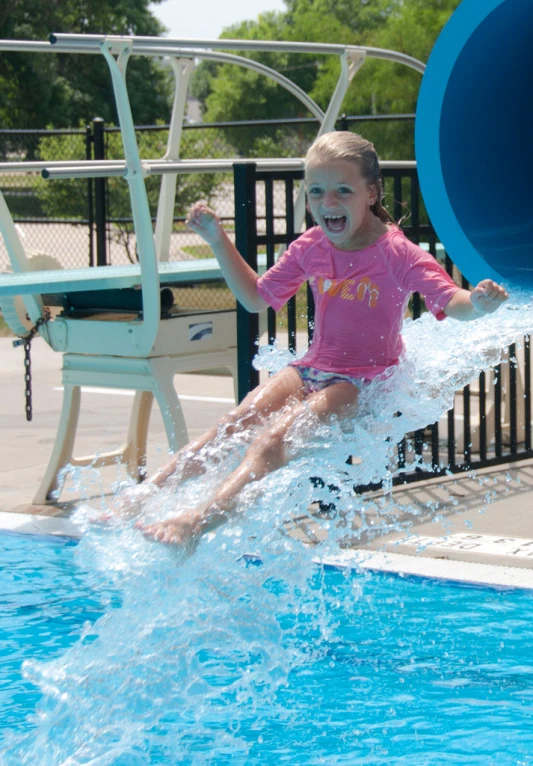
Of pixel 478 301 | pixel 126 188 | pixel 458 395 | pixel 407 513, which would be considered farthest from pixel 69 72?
pixel 478 301

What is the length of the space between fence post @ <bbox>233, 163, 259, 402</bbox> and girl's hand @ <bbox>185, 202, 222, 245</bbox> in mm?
1320

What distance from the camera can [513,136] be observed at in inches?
162

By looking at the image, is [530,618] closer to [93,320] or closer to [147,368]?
[147,368]

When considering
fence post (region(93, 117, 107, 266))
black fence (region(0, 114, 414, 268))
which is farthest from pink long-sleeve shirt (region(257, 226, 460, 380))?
black fence (region(0, 114, 414, 268))

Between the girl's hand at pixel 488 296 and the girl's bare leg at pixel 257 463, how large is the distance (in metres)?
0.60

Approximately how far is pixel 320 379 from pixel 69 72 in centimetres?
3875

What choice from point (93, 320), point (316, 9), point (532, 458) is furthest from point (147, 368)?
point (316, 9)

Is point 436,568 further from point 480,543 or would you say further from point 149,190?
point 149,190

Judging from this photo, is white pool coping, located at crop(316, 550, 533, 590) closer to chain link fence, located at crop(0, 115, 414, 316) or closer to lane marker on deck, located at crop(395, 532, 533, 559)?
lane marker on deck, located at crop(395, 532, 533, 559)

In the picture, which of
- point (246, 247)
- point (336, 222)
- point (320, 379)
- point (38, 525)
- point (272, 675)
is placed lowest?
point (272, 675)

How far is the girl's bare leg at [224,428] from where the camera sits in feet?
11.7

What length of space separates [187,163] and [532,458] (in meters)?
2.67

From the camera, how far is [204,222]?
3828 millimetres

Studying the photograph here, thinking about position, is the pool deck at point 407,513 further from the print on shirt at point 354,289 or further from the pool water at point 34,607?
the print on shirt at point 354,289
